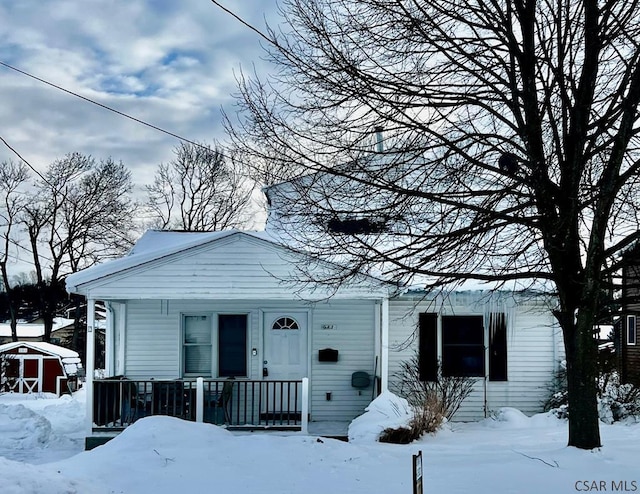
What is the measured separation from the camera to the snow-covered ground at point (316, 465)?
8031mm

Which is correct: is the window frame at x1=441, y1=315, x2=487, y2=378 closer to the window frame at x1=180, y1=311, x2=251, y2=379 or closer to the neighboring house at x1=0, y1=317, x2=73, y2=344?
the window frame at x1=180, y1=311, x2=251, y2=379

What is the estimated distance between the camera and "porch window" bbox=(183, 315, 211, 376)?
51.1 feet

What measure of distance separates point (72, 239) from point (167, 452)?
1345 inches

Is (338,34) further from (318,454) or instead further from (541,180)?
(318,454)

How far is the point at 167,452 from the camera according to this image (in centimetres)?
983

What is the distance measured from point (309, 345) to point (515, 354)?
455 cm

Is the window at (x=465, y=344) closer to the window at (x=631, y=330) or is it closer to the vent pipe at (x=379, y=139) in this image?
the vent pipe at (x=379, y=139)

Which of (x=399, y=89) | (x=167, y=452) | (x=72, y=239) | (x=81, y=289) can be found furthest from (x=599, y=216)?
(x=72, y=239)

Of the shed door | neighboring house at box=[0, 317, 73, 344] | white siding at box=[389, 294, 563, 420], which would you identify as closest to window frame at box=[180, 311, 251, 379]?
white siding at box=[389, 294, 563, 420]

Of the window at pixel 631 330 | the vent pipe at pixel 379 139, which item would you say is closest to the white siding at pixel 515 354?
the vent pipe at pixel 379 139

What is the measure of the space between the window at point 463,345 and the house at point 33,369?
18446 millimetres

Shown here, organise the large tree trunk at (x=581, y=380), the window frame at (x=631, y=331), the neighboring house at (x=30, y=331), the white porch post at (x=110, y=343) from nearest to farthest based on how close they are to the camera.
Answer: the large tree trunk at (x=581, y=380)
the white porch post at (x=110, y=343)
the window frame at (x=631, y=331)
the neighboring house at (x=30, y=331)

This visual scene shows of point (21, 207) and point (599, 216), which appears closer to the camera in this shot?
point (599, 216)

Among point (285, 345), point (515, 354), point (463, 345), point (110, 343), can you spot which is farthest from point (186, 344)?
point (515, 354)
